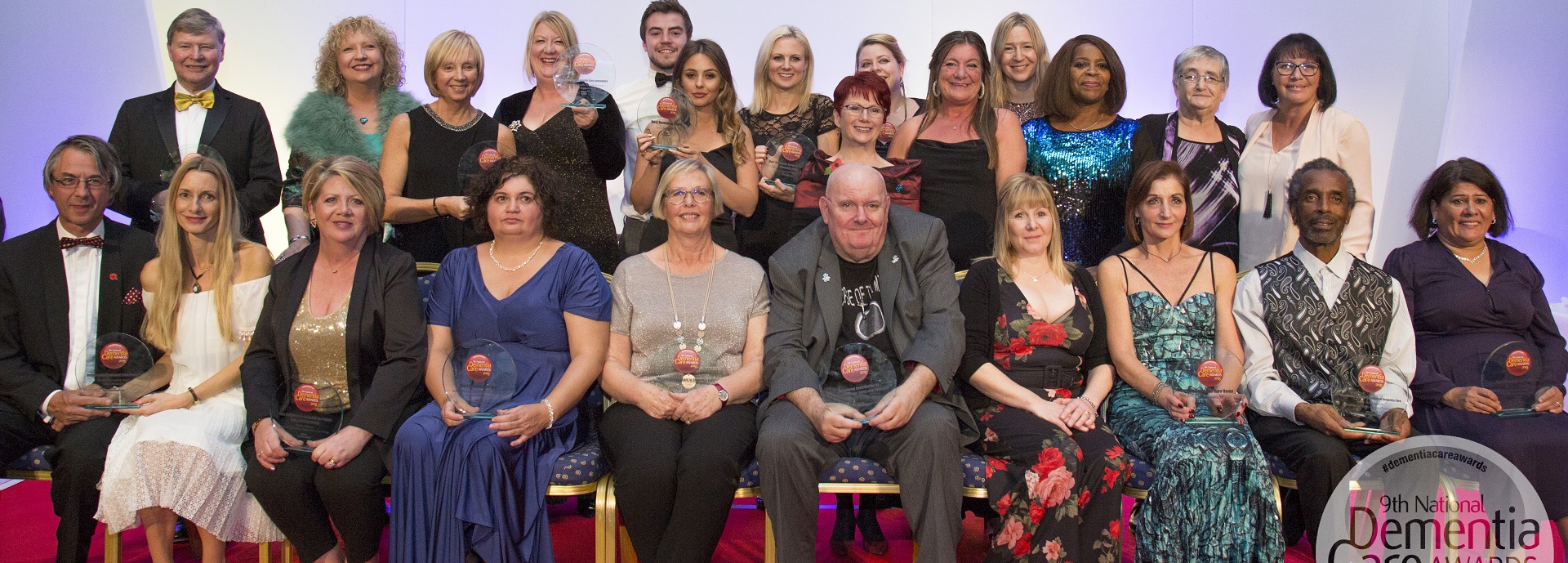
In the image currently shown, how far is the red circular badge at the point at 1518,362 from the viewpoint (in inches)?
119

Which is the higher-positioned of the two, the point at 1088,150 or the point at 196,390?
the point at 1088,150

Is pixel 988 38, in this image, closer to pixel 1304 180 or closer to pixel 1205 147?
pixel 1205 147

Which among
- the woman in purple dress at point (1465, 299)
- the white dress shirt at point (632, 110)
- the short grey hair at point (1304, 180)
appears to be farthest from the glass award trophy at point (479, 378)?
the woman in purple dress at point (1465, 299)

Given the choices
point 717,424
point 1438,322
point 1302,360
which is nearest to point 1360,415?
point 1302,360

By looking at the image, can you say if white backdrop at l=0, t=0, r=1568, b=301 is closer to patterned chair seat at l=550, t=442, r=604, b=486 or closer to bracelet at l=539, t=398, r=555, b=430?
bracelet at l=539, t=398, r=555, b=430

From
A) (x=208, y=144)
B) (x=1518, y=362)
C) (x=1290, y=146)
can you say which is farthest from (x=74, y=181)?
(x=1518, y=362)

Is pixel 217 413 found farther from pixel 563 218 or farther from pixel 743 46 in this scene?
pixel 743 46

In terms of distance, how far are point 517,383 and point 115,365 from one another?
1193 mm

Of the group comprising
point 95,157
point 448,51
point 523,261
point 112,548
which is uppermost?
point 448,51

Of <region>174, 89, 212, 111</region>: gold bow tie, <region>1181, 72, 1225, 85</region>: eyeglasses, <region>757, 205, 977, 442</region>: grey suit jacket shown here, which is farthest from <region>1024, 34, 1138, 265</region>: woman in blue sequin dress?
<region>174, 89, 212, 111</region>: gold bow tie

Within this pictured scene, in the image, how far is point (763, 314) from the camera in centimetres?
314

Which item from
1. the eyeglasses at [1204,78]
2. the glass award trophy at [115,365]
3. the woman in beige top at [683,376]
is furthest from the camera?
the eyeglasses at [1204,78]

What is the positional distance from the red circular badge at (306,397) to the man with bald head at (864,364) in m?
1.24

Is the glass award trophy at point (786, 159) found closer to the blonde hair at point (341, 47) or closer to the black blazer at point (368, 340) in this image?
the black blazer at point (368, 340)
